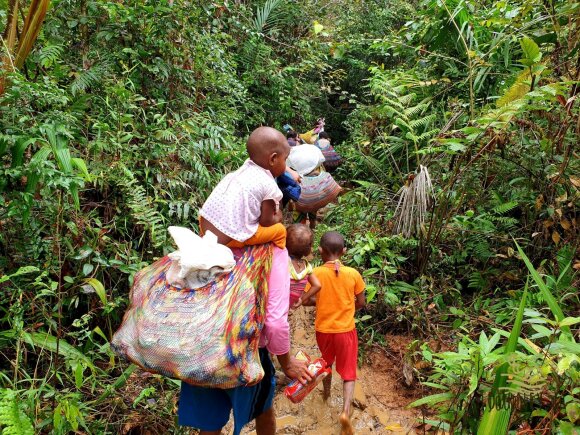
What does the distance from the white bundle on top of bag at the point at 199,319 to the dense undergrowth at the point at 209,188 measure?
0.71 m

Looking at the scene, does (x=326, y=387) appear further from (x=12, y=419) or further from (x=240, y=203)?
(x=12, y=419)

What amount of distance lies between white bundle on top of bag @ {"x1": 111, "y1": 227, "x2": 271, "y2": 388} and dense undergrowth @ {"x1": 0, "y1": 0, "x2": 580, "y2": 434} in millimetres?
714

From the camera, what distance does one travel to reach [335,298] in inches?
131

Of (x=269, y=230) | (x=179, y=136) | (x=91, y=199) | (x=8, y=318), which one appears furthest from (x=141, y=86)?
(x=269, y=230)

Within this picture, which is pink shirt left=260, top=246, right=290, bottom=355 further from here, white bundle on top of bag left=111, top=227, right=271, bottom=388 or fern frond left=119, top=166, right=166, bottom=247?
fern frond left=119, top=166, right=166, bottom=247

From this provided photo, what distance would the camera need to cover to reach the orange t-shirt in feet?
11.0

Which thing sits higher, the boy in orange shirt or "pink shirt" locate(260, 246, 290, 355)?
"pink shirt" locate(260, 246, 290, 355)

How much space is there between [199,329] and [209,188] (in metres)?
2.67

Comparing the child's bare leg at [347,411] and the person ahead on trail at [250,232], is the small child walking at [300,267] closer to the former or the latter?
the child's bare leg at [347,411]

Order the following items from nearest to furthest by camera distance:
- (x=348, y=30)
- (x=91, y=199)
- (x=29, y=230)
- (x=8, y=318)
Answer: (x=8, y=318), (x=29, y=230), (x=91, y=199), (x=348, y=30)

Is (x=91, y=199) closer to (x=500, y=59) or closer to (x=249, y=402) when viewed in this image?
(x=249, y=402)

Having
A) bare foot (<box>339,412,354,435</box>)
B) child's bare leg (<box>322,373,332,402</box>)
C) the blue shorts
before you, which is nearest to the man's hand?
the blue shorts

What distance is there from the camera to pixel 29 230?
3.28 meters

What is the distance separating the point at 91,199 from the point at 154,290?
6.56ft
